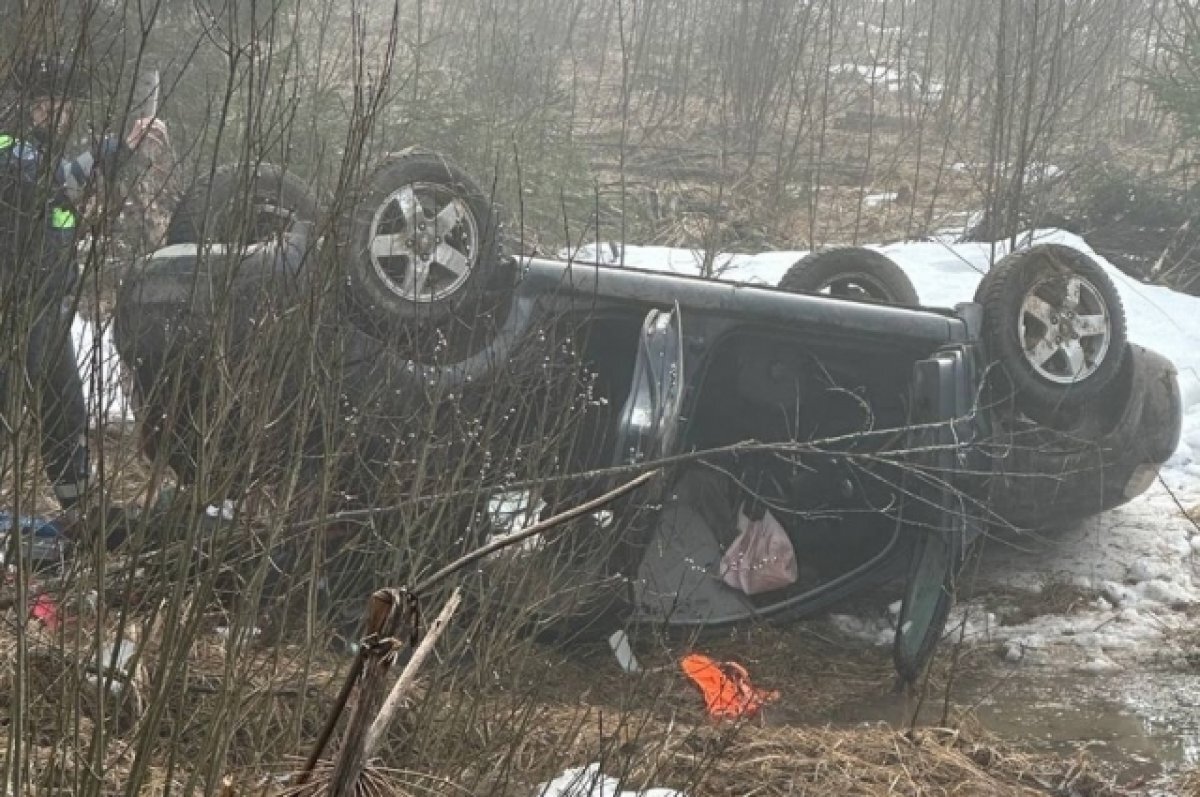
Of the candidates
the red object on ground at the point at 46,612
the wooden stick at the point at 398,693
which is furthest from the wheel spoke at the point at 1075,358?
the wooden stick at the point at 398,693

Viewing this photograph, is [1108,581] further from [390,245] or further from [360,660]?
[360,660]

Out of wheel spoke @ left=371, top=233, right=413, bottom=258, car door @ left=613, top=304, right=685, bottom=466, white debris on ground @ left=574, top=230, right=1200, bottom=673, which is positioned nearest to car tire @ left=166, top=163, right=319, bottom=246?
wheel spoke @ left=371, top=233, right=413, bottom=258

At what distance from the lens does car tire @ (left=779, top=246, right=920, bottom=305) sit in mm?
7621

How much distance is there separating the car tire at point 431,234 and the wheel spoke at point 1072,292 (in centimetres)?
244

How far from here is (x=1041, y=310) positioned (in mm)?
6871

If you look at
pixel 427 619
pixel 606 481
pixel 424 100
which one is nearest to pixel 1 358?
pixel 427 619

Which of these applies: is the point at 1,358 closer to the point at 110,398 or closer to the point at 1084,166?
the point at 110,398

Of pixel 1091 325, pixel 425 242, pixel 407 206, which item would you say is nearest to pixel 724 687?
pixel 425 242

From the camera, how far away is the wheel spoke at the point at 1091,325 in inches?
273

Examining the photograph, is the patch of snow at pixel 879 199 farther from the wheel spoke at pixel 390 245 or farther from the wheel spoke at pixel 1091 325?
the wheel spoke at pixel 390 245

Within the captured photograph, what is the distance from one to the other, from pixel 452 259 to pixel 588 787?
2.27 meters

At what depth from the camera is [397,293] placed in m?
5.66

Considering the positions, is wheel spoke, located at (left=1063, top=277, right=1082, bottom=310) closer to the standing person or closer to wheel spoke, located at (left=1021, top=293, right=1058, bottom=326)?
wheel spoke, located at (left=1021, top=293, right=1058, bottom=326)

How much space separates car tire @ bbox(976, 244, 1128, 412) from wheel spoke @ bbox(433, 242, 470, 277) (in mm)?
2197
